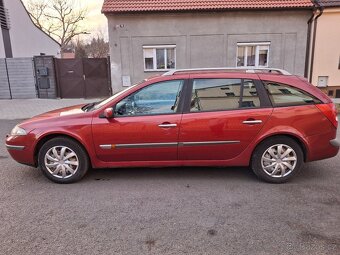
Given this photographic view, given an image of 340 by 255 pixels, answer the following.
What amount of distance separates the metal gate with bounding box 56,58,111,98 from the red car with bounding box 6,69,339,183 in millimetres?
10052

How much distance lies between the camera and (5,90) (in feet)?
45.4

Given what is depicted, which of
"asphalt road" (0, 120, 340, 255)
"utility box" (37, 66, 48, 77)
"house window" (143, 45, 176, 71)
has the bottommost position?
"asphalt road" (0, 120, 340, 255)

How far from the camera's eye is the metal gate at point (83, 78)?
13.6 meters

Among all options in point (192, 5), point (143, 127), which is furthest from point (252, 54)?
point (143, 127)

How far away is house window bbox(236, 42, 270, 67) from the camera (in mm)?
12398

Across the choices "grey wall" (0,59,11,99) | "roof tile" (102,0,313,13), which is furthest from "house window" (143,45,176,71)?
"grey wall" (0,59,11,99)

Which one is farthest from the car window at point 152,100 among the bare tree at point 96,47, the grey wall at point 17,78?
the bare tree at point 96,47

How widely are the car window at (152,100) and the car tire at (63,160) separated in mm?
805

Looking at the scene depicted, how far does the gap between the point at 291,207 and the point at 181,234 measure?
1.42 meters

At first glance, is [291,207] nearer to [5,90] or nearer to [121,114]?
[121,114]

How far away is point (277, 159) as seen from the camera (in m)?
3.98

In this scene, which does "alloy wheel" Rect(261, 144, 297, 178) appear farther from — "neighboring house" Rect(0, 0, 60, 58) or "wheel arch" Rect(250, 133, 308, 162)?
"neighboring house" Rect(0, 0, 60, 58)

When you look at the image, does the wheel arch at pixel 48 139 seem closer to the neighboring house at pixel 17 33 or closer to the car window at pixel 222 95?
the car window at pixel 222 95

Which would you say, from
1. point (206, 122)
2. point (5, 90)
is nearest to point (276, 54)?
point (206, 122)
